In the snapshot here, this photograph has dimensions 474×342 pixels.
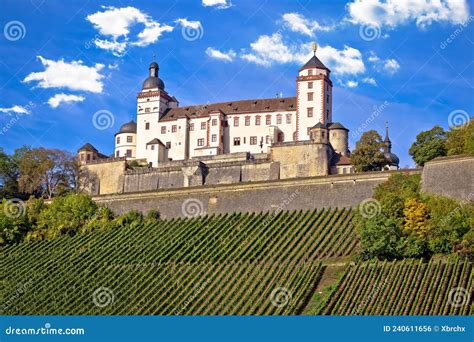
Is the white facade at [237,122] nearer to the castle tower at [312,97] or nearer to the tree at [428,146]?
the castle tower at [312,97]

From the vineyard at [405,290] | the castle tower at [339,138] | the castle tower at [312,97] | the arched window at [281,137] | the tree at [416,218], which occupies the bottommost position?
the vineyard at [405,290]

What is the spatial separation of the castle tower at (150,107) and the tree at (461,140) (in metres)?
28.6

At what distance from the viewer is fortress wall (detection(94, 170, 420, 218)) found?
52.3m

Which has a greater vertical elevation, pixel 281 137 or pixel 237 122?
pixel 237 122

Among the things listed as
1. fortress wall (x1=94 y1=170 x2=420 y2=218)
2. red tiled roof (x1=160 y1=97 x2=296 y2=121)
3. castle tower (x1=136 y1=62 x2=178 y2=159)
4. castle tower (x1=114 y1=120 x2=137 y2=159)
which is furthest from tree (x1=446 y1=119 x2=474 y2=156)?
castle tower (x1=114 y1=120 x2=137 y2=159)

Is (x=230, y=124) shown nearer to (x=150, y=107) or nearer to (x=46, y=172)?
(x=150, y=107)

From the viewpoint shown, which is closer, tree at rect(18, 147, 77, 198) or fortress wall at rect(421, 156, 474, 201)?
fortress wall at rect(421, 156, 474, 201)

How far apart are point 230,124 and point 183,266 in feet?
97.4

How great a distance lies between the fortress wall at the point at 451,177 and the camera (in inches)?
1875

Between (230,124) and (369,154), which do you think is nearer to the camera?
(369,154)

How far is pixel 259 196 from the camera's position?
5519 cm

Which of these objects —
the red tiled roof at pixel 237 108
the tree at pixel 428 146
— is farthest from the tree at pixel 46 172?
the tree at pixel 428 146

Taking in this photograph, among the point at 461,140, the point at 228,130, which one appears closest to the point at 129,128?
the point at 228,130

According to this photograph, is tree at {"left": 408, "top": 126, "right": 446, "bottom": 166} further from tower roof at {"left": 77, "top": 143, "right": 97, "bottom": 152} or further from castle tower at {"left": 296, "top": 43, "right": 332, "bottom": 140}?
tower roof at {"left": 77, "top": 143, "right": 97, "bottom": 152}
